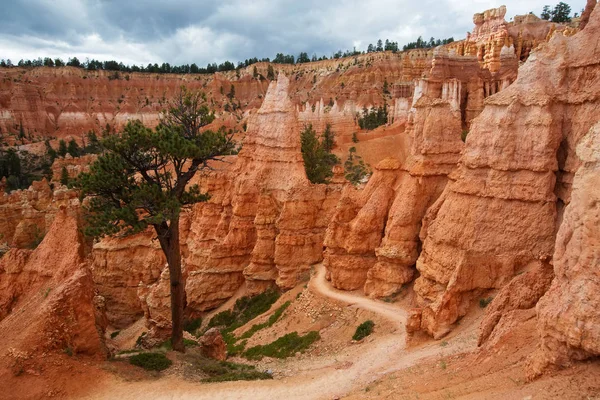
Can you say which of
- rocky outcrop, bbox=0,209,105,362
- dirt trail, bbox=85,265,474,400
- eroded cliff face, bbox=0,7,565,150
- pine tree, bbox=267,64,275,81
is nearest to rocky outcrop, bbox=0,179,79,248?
rocky outcrop, bbox=0,209,105,362

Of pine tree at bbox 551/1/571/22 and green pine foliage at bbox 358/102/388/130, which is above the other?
pine tree at bbox 551/1/571/22

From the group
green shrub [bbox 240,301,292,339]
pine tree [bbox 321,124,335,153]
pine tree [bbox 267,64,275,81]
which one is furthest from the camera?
pine tree [bbox 267,64,275,81]

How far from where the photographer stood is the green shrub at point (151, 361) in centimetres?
1448

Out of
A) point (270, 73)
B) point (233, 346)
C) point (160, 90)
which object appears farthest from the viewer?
point (270, 73)

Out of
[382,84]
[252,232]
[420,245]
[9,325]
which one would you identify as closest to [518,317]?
[420,245]

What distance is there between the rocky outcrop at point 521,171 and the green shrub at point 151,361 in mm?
8503

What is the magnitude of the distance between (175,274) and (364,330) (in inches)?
302

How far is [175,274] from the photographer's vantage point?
55.6ft

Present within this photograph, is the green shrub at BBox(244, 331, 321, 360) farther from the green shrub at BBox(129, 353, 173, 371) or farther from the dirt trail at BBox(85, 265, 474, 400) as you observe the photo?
the green shrub at BBox(129, 353, 173, 371)

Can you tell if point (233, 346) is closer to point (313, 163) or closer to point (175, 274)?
point (175, 274)

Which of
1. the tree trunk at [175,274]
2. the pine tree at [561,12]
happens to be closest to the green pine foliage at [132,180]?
the tree trunk at [175,274]

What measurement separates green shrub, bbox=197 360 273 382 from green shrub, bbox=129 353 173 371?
45.6 inches

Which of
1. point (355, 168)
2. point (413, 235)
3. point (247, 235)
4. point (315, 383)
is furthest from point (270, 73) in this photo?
point (315, 383)

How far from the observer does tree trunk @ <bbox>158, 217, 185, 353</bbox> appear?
54.9ft
